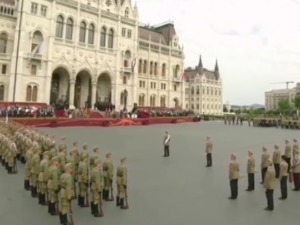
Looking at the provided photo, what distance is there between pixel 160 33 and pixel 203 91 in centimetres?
4035

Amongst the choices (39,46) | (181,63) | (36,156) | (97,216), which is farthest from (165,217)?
(181,63)

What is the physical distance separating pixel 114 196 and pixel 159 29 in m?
67.7

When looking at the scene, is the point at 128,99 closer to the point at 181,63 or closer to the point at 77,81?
the point at 77,81

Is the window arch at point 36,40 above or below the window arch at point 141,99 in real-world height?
above

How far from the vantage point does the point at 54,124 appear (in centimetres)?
3203

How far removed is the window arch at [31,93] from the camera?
4178 centimetres

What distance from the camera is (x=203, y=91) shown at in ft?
347

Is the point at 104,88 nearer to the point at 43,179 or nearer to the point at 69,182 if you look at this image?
the point at 43,179

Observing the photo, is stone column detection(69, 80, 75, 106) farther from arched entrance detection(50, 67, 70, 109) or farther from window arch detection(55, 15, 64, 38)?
window arch detection(55, 15, 64, 38)

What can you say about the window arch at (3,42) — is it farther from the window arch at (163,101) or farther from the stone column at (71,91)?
the window arch at (163,101)

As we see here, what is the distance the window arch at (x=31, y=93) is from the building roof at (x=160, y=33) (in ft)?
92.5

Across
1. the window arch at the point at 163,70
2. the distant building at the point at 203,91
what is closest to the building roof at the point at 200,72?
the distant building at the point at 203,91

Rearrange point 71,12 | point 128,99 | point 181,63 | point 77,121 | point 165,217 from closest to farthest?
point 165,217 → point 77,121 → point 71,12 → point 128,99 → point 181,63

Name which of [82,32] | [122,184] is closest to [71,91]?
[82,32]
